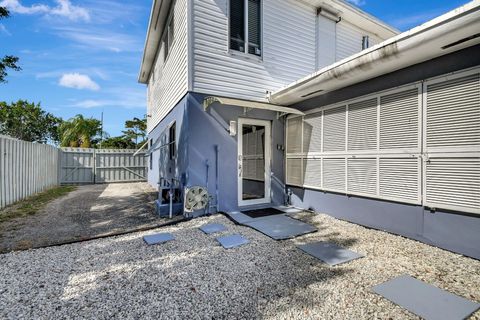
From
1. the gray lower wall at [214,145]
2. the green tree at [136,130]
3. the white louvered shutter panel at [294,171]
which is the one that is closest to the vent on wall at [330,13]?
the gray lower wall at [214,145]

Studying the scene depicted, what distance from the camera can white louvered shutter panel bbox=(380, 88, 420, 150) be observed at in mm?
4438

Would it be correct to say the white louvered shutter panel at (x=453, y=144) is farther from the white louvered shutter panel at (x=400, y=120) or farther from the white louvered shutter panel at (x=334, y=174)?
the white louvered shutter panel at (x=334, y=174)

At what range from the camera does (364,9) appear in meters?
9.25

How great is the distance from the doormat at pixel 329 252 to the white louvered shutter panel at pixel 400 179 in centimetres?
176

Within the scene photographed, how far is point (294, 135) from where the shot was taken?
730 cm

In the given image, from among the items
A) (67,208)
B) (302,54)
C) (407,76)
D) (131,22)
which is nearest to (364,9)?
(302,54)

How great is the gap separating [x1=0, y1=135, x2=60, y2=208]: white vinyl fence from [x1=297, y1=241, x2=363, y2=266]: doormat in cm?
882

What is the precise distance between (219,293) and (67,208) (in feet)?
23.2

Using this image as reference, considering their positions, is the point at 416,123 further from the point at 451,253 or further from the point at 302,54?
the point at 302,54

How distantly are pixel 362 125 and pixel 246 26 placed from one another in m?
4.58

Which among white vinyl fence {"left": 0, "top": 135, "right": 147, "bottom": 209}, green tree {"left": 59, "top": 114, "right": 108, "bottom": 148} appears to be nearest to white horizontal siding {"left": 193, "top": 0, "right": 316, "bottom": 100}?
white vinyl fence {"left": 0, "top": 135, "right": 147, "bottom": 209}

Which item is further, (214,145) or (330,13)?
(330,13)

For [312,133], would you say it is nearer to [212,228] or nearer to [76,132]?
[212,228]

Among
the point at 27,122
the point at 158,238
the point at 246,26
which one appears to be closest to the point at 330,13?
the point at 246,26
